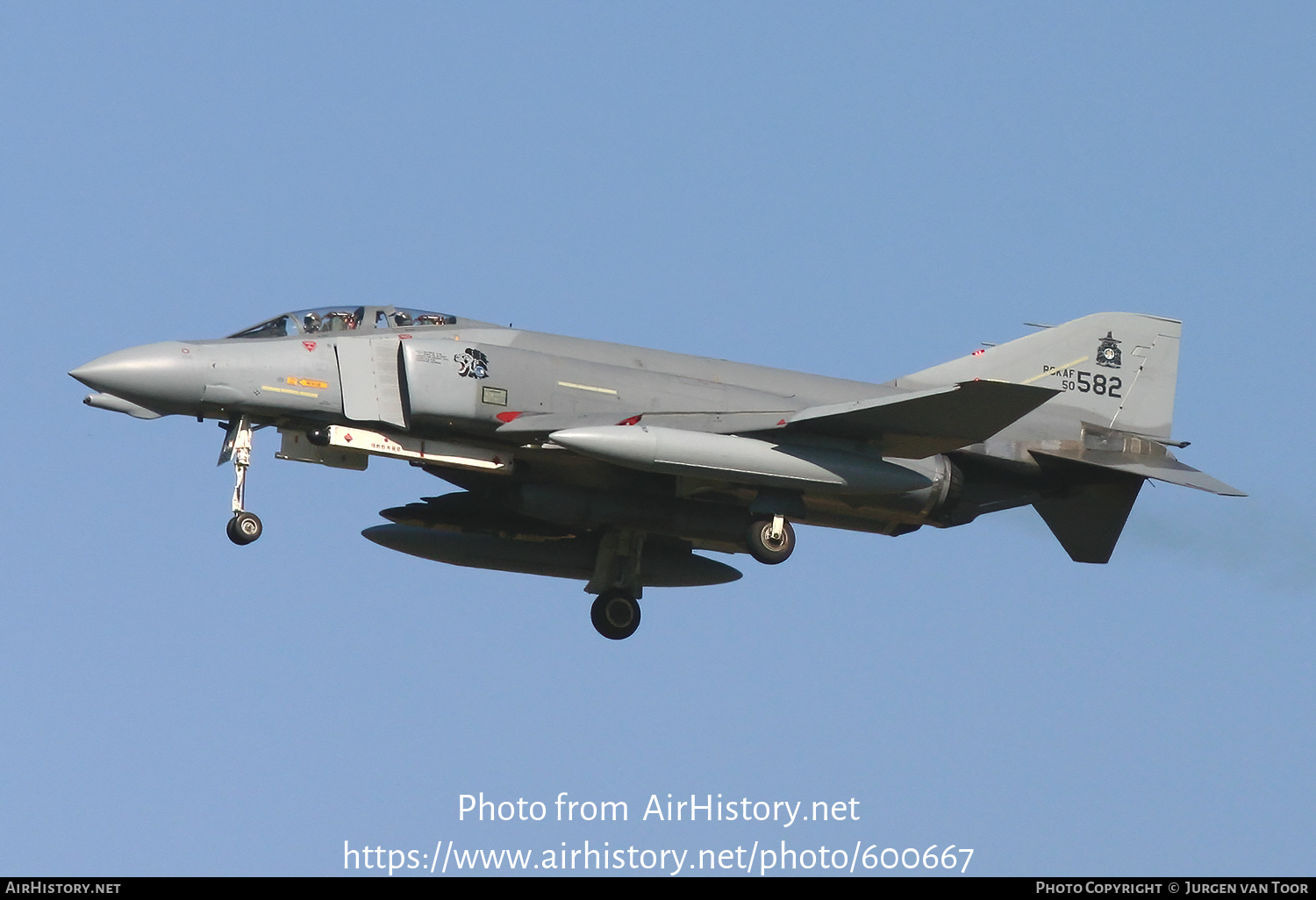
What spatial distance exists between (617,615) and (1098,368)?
6752mm

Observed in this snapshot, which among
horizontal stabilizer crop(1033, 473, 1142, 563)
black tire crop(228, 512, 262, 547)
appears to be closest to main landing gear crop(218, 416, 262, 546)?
black tire crop(228, 512, 262, 547)

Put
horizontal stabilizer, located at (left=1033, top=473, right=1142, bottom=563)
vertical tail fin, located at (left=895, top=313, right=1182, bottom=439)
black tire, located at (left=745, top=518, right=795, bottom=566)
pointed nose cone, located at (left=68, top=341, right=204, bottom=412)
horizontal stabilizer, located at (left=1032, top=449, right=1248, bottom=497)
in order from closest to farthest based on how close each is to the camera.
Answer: pointed nose cone, located at (left=68, top=341, right=204, bottom=412), black tire, located at (left=745, top=518, right=795, bottom=566), horizontal stabilizer, located at (left=1032, top=449, right=1248, bottom=497), horizontal stabilizer, located at (left=1033, top=473, right=1142, bottom=563), vertical tail fin, located at (left=895, top=313, right=1182, bottom=439)

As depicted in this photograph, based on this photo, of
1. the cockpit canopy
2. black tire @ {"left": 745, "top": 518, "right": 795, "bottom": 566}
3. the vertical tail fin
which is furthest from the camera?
the vertical tail fin

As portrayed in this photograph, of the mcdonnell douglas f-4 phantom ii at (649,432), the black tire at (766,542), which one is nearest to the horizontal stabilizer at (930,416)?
the mcdonnell douglas f-4 phantom ii at (649,432)

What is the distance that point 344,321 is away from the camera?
1959 cm

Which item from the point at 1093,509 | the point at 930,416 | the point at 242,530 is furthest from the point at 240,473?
the point at 1093,509

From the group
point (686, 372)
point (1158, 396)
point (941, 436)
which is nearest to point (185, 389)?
point (686, 372)

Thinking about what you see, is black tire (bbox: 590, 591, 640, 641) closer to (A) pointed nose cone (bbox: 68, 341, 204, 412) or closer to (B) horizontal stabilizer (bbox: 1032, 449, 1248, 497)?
(B) horizontal stabilizer (bbox: 1032, 449, 1248, 497)

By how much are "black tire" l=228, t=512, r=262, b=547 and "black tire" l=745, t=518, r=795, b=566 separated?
5393 mm

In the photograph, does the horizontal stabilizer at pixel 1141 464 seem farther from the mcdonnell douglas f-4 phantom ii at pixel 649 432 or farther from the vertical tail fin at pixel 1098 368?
the vertical tail fin at pixel 1098 368

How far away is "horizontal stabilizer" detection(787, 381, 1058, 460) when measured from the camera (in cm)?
1870

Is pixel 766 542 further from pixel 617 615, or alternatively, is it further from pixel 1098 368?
pixel 1098 368

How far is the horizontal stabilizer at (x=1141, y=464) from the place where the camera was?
20.8 metres
